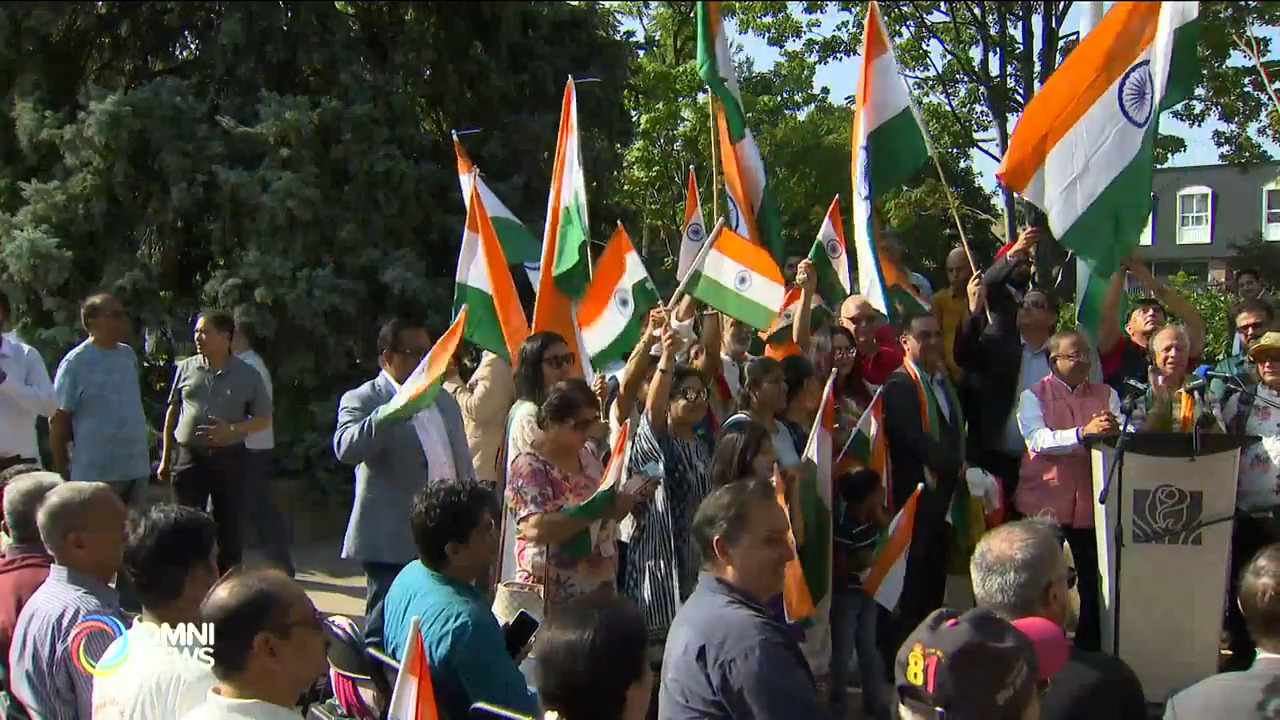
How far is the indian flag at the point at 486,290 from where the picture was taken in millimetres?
6474

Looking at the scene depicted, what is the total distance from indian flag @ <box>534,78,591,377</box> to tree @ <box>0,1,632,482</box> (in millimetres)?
4807

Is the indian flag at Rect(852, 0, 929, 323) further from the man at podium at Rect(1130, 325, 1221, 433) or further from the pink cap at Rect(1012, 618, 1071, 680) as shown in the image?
the pink cap at Rect(1012, 618, 1071, 680)

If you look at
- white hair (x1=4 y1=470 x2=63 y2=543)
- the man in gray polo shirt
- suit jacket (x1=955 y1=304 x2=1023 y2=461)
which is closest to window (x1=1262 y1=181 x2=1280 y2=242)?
suit jacket (x1=955 y1=304 x2=1023 y2=461)

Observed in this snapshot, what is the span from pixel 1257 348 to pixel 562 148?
355 centimetres

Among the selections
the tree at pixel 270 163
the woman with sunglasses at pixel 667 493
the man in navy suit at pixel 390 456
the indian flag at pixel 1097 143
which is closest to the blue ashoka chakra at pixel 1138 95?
the indian flag at pixel 1097 143

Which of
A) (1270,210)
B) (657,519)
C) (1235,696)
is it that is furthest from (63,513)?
(1270,210)

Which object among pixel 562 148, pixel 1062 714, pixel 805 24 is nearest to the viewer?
pixel 1062 714

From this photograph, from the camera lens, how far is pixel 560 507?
183 inches

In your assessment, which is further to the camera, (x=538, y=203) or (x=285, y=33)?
(x=538, y=203)

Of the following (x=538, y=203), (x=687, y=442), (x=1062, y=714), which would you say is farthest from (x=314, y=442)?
(x=1062, y=714)

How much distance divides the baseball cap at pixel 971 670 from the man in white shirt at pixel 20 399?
5755 mm

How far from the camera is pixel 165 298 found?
11641 mm

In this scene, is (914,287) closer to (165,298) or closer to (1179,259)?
(165,298)

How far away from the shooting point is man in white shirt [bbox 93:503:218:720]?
10.0 feet
